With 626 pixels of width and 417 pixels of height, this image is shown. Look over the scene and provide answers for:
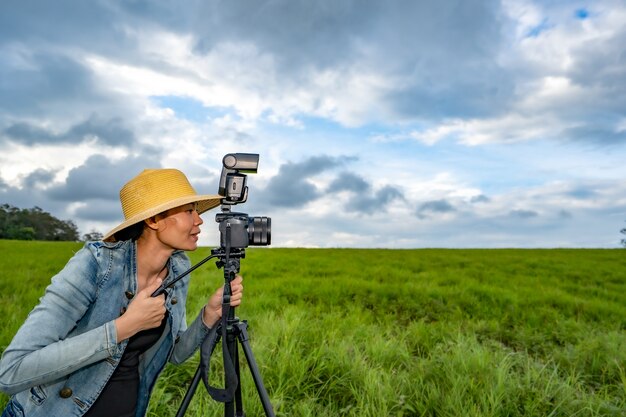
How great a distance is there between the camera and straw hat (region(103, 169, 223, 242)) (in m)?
2.51

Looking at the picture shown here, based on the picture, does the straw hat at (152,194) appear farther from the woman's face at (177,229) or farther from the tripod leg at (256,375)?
the tripod leg at (256,375)

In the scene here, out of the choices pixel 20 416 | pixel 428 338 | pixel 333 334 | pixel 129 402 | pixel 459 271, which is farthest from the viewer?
pixel 459 271

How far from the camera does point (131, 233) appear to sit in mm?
2680

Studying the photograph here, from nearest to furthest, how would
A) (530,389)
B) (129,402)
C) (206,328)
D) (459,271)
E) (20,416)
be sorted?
(20,416) → (129,402) → (206,328) → (530,389) → (459,271)

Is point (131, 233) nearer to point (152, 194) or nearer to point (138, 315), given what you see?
point (152, 194)

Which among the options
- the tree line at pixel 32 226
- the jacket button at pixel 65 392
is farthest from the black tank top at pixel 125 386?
the tree line at pixel 32 226

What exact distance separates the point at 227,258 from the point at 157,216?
18.1 inches

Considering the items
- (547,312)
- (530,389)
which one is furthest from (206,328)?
(547,312)

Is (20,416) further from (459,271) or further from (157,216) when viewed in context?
(459,271)

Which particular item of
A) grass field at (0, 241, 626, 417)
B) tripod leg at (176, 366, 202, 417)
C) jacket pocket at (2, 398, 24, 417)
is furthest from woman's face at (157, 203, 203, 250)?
grass field at (0, 241, 626, 417)

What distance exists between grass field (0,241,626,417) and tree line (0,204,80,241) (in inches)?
1807

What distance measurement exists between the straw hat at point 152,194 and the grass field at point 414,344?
1864 millimetres

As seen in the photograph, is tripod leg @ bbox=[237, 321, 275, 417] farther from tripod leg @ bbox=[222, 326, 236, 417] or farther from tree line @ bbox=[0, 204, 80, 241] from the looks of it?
tree line @ bbox=[0, 204, 80, 241]

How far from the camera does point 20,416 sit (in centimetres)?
247
